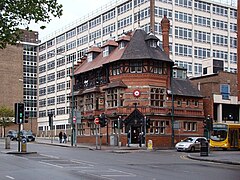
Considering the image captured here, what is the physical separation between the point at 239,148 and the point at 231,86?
19.2 meters

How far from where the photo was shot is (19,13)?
46.2ft

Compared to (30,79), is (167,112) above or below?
below

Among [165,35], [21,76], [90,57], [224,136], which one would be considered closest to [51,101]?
[21,76]

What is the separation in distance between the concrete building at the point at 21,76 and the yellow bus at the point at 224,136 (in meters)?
62.4

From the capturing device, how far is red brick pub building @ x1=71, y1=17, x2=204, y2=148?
5597 cm

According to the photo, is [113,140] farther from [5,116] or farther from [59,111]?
[59,111]

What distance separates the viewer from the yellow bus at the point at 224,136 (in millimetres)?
53500

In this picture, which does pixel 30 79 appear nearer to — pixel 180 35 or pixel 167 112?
pixel 180 35

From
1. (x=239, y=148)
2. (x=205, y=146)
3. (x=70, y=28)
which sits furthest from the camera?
(x=70, y=28)

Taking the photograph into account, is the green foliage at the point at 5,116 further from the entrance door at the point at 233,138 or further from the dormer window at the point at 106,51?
the entrance door at the point at 233,138

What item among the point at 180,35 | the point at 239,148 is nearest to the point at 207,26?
the point at 180,35

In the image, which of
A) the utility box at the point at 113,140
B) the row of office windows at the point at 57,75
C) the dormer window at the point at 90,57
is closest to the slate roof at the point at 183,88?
the utility box at the point at 113,140

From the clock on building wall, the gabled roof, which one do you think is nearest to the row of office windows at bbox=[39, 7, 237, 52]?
the gabled roof

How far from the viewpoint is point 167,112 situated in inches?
2283
